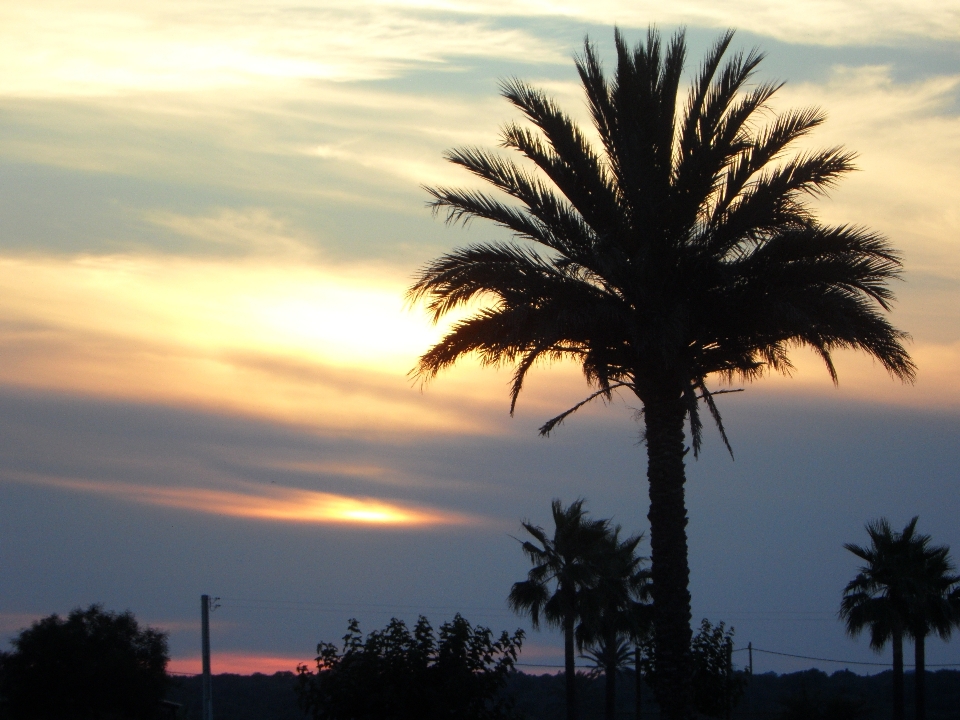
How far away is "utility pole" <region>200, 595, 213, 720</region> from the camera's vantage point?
3416 centimetres

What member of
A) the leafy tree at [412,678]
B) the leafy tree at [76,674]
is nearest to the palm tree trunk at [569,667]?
the leafy tree at [76,674]

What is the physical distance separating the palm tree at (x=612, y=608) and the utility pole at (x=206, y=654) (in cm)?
1323

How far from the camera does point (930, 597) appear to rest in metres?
38.5

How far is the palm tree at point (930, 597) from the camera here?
38.3 m

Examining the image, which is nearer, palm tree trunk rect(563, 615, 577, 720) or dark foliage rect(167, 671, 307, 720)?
palm tree trunk rect(563, 615, 577, 720)

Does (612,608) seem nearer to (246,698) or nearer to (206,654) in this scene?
(206,654)

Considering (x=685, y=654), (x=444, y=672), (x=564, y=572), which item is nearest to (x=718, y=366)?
(x=685, y=654)

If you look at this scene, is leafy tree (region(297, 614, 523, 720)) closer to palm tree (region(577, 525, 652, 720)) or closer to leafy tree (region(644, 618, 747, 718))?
leafy tree (region(644, 618, 747, 718))

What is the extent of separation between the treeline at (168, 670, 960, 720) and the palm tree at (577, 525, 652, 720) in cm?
1457

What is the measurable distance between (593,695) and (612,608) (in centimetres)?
4588

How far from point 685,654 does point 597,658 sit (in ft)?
85.4

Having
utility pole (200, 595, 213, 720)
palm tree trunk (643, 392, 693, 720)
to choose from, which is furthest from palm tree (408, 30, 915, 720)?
utility pole (200, 595, 213, 720)

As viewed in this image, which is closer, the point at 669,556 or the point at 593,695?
the point at 669,556

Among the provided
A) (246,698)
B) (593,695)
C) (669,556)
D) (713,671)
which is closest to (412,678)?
(669,556)
